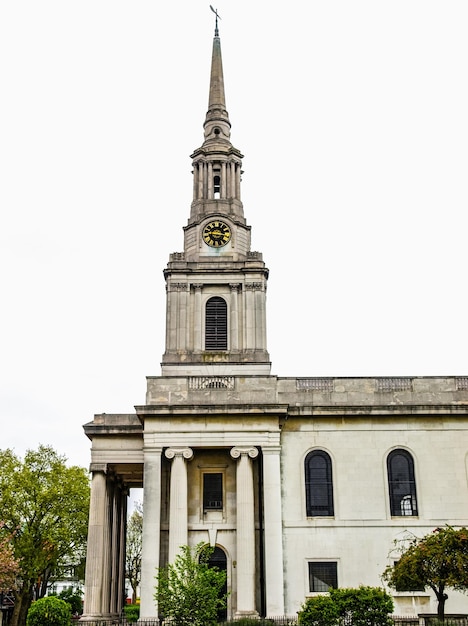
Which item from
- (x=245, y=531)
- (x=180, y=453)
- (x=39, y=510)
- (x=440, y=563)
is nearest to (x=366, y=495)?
(x=245, y=531)

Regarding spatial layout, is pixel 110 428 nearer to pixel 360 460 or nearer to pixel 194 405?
pixel 194 405

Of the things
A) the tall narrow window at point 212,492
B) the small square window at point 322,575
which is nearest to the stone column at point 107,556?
the tall narrow window at point 212,492

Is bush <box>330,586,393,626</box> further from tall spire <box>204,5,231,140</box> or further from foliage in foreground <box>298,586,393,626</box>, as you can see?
tall spire <box>204,5,231,140</box>

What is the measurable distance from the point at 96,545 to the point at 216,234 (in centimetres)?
2041

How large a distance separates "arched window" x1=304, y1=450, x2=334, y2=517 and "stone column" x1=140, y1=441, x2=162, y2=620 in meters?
7.00

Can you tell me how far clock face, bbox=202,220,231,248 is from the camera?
154 ft

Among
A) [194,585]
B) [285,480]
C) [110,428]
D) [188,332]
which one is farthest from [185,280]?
[194,585]

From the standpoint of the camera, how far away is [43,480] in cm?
5184

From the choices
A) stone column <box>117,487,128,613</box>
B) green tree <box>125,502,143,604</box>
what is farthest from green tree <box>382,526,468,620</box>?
green tree <box>125,502,143,604</box>

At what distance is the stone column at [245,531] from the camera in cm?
3228

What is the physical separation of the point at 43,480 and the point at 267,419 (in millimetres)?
23330

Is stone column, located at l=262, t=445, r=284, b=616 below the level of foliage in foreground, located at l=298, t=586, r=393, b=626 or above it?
above

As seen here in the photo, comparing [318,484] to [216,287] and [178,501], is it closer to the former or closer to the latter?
[178,501]

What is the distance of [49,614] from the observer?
3678cm
